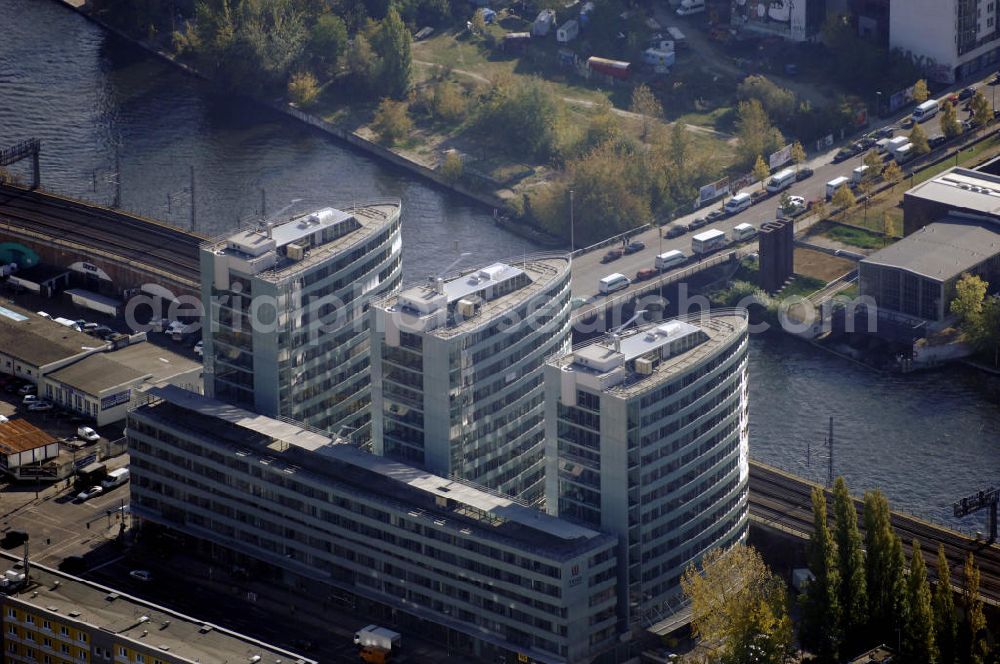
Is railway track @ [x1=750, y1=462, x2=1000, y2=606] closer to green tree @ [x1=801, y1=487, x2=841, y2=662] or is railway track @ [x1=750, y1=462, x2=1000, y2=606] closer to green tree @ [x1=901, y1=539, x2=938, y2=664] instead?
green tree @ [x1=901, y1=539, x2=938, y2=664]

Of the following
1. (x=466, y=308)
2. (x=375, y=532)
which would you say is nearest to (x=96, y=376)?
(x=375, y=532)

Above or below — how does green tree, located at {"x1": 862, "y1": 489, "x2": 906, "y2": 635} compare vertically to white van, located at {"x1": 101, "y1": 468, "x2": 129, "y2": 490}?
above

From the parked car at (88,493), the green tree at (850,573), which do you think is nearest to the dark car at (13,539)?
the parked car at (88,493)

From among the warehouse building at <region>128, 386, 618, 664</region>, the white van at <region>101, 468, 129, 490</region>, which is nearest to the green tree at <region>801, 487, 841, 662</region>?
the warehouse building at <region>128, 386, 618, 664</region>

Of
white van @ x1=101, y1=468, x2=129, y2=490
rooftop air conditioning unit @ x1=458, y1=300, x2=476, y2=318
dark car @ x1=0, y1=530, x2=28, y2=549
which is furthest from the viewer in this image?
white van @ x1=101, y1=468, x2=129, y2=490

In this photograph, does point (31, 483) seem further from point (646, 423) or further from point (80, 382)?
point (646, 423)

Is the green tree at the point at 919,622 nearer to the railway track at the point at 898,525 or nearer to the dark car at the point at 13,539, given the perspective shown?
the railway track at the point at 898,525

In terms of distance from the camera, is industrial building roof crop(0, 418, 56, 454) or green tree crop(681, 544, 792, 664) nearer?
green tree crop(681, 544, 792, 664)

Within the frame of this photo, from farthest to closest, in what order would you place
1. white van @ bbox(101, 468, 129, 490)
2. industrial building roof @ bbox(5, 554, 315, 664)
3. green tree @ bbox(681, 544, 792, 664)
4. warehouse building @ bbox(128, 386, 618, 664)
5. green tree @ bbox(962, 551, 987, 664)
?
white van @ bbox(101, 468, 129, 490) → warehouse building @ bbox(128, 386, 618, 664) → green tree @ bbox(681, 544, 792, 664) → green tree @ bbox(962, 551, 987, 664) → industrial building roof @ bbox(5, 554, 315, 664)

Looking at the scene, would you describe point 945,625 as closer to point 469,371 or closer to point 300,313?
point 469,371
